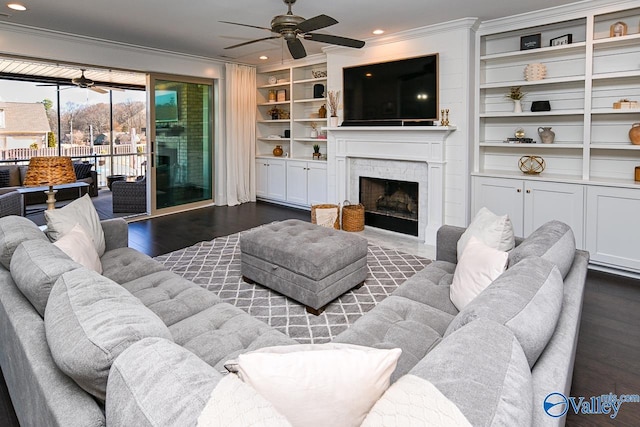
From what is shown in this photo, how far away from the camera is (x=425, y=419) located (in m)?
0.80

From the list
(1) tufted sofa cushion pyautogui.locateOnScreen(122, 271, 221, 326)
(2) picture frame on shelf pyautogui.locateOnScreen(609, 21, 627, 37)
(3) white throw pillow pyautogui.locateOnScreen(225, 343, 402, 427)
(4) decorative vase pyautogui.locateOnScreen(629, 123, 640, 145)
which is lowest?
(1) tufted sofa cushion pyautogui.locateOnScreen(122, 271, 221, 326)

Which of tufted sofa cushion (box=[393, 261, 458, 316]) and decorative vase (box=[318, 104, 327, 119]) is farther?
decorative vase (box=[318, 104, 327, 119])

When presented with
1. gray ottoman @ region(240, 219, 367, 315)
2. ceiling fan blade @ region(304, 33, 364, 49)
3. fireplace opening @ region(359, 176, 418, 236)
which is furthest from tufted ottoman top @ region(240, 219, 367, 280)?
fireplace opening @ region(359, 176, 418, 236)

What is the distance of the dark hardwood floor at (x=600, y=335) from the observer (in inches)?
A: 80.9

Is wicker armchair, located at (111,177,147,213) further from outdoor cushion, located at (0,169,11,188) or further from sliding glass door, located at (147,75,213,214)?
outdoor cushion, located at (0,169,11,188)

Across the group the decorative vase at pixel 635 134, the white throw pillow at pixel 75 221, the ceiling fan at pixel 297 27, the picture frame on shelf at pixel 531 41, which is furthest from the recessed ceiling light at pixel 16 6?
the decorative vase at pixel 635 134

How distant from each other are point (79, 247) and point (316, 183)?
4713mm

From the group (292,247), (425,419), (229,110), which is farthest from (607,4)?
(229,110)

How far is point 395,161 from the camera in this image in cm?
550

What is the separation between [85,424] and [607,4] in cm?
510

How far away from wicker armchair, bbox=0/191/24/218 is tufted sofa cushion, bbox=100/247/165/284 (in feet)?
8.07

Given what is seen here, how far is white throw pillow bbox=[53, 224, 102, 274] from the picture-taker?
92.0 inches

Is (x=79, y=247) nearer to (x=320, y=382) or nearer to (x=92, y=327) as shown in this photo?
(x=92, y=327)

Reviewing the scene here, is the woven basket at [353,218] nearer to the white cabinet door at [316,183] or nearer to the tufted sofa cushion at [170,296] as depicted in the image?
the white cabinet door at [316,183]
